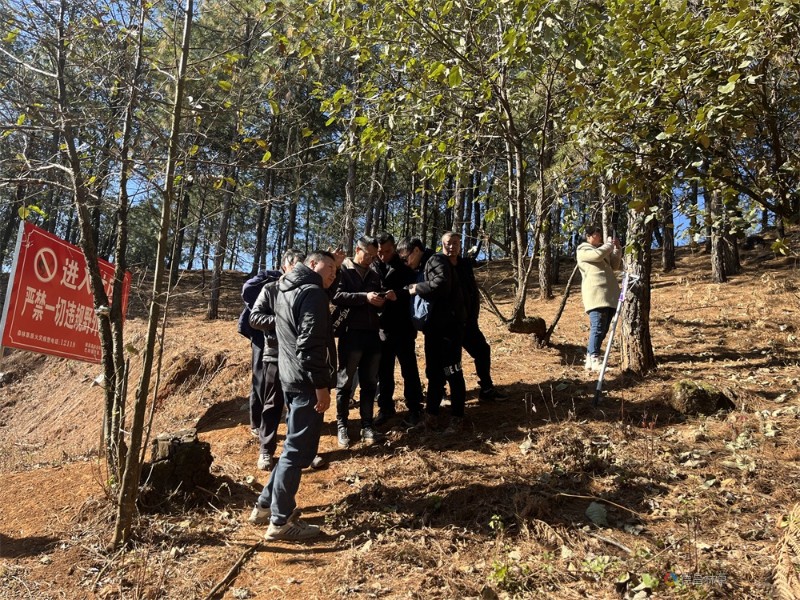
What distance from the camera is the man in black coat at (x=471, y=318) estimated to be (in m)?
5.58

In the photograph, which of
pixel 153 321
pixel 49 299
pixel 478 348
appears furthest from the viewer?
pixel 478 348

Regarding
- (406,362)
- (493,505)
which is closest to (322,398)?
(493,505)

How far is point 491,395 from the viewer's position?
6.23 meters

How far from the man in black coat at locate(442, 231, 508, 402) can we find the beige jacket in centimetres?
162

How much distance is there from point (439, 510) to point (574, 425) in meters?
1.78

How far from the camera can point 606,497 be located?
3977mm

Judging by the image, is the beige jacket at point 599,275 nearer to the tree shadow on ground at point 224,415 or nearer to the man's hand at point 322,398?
the man's hand at point 322,398

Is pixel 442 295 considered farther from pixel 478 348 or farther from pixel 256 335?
pixel 256 335

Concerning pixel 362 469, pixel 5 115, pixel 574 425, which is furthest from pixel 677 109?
pixel 5 115

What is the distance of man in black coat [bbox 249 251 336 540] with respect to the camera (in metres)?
3.84

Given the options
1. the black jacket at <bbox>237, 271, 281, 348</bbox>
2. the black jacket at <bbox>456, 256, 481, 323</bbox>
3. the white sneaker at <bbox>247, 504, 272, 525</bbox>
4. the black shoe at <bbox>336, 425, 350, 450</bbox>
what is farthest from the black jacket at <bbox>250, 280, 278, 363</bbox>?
the black jacket at <bbox>456, 256, 481, 323</bbox>

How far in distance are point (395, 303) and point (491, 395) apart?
164cm

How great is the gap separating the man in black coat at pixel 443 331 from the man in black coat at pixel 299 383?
153 centimetres

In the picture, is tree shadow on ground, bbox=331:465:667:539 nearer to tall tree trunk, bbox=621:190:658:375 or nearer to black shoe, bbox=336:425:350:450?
black shoe, bbox=336:425:350:450
